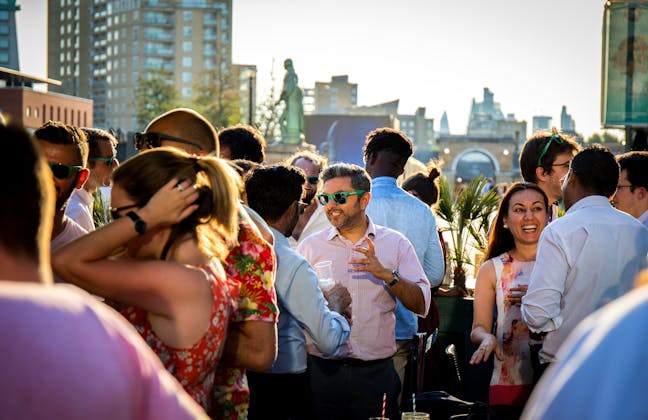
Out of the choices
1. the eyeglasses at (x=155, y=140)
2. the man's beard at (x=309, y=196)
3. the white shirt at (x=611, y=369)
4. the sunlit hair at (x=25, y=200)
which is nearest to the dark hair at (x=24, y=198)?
the sunlit hair at (x=25, y=200)

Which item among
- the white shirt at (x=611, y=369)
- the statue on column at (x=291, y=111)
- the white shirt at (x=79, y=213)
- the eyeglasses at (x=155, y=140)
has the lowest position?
the white shirt at (x=79, y=213)

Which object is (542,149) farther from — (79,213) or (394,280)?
(79,213)

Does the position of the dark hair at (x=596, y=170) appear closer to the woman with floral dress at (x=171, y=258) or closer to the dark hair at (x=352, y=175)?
the dark hair at (x=352, y=175)

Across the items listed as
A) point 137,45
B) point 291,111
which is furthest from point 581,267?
point 137,45

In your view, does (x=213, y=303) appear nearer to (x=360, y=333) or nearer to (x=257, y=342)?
(x=257, y=342)

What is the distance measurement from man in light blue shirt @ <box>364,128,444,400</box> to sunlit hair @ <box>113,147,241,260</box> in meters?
3.71

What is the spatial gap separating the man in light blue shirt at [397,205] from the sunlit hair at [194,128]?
2.34m

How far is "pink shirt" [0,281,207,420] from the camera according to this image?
1.21m

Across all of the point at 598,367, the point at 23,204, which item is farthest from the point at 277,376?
the point at 598,367

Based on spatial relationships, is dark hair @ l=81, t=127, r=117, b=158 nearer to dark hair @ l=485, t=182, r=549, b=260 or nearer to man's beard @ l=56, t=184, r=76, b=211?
man's beard @ l=56, t=184, r=76, b=211

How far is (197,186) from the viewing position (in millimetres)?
2945

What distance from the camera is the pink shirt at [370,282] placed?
5.48m

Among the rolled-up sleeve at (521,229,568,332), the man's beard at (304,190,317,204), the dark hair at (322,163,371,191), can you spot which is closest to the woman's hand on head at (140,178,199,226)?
the rolled-up sleeve at (521,229,568,332)

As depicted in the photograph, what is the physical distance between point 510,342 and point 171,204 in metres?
3.02
